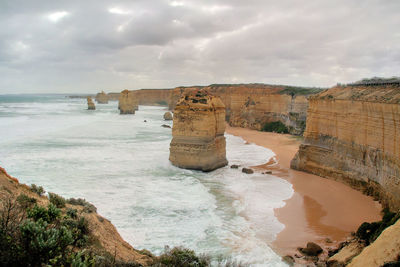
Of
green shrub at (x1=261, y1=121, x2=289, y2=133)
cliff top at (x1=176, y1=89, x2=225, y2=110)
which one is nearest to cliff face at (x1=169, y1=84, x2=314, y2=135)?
green shrub at (x1=261, y1=121, x2=289, y2=133)

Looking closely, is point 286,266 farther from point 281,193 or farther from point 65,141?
point 65,141

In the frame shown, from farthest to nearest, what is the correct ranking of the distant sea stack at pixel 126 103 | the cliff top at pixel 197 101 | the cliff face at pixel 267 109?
the distant sea stack at pixel 126 103 → the cliff face at pixel 267 109 → the cliff top at pixel 197 101

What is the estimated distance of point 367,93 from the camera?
606 inches

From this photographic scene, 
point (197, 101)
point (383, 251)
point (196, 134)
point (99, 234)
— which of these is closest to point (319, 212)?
point (383, 251)

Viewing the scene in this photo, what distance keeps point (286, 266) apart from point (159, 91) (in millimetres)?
109870

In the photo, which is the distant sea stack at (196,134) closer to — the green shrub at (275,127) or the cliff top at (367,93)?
the cliff top at (367,93)

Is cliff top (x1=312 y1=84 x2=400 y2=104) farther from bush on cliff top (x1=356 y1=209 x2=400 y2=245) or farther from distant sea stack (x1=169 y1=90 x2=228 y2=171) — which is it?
distant sea stack (x1=169 y1=90 x2=228 y2=171)

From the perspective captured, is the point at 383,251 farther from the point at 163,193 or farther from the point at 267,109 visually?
the point at 267,109

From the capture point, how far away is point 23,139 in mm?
27516

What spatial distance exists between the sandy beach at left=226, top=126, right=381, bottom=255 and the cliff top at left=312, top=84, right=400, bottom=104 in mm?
4574

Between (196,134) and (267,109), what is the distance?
28345 mm

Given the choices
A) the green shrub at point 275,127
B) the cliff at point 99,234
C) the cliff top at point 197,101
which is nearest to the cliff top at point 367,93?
the cliff top at point 197,101

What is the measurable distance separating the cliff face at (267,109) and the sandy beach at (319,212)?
22.0 meters

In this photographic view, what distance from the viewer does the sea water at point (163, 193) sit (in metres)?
9.76
